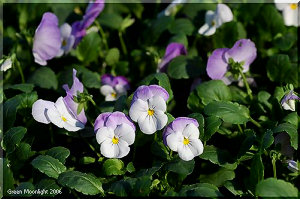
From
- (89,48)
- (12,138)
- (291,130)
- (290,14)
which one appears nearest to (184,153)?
(291,130)

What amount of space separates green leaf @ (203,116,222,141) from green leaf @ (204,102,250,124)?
0.11 ft

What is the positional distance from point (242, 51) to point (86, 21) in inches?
30.1

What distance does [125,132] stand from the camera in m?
1.76

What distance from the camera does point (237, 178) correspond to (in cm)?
200

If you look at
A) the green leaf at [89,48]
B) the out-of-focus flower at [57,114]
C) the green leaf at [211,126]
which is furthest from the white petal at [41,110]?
the green leaf at [89,48]

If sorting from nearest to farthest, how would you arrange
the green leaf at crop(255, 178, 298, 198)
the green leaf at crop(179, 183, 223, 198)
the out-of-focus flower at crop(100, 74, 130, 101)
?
the green leaf at crop(255, 178, 298, 198)
the green leaf at crop(179, 183, 223, 198)
the out-of-focus flower at crop(100, 74, 130, 101)

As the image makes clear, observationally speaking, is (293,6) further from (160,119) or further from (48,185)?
(48,185)

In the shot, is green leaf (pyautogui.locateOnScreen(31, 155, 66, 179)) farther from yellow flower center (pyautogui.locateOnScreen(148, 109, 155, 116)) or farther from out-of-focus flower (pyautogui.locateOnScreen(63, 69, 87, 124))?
yellow flower center (pyautogui.locateOnScreen(148, 109, 155, 116))

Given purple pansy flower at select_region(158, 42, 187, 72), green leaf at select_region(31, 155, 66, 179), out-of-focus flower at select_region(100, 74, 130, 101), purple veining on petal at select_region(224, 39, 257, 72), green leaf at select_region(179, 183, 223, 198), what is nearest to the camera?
green leaf at select_region(179, 183, 223, 198)

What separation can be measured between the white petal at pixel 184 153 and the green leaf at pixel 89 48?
0.97 metres

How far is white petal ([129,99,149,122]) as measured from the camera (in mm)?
1737

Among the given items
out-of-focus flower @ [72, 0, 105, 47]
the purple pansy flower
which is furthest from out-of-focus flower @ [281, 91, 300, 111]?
out-of-focus flower @ [72, 0, 105, 47]

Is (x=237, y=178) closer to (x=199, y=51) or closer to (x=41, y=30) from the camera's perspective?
(x=199, y=51)

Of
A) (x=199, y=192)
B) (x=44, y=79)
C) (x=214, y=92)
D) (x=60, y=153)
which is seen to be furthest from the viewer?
(x=44, y=79)
